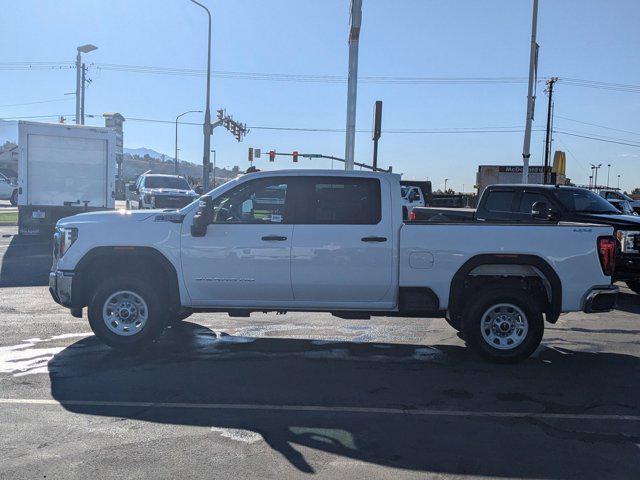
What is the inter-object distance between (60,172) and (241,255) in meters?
12.8

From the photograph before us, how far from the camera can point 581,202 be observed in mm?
11102

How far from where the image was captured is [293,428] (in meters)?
4.75

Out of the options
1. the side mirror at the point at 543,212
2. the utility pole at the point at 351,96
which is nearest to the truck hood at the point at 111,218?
the side mirror at the point at 543,212

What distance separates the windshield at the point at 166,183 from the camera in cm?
2389

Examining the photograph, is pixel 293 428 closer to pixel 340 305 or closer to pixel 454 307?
pixel 340 305

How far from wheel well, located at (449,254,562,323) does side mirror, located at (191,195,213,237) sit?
2724 millimetres

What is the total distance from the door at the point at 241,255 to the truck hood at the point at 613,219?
6.08 meters

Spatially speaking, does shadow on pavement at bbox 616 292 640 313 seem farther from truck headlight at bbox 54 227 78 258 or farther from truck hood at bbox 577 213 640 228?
truck headlight at bbox 54 227 78 258

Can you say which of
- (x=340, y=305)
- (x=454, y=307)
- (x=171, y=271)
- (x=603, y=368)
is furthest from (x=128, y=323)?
(x=603, y=368)

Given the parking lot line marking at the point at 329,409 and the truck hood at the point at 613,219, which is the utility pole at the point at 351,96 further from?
the parking lot line marking at the point at 329,409

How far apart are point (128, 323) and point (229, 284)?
1251mm

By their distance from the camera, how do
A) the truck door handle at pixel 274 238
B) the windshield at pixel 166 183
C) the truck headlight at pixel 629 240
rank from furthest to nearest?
1. the windshield at pixel 166 183
2. the truck headlight at pixel 629 240
3. the truck door handle at pixel 274 238

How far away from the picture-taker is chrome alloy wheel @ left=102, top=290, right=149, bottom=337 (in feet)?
22.5

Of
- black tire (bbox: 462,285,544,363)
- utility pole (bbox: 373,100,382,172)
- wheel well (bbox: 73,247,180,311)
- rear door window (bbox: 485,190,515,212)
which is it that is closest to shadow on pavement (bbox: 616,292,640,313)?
rear door window (bbox: 485,190,515,212)
